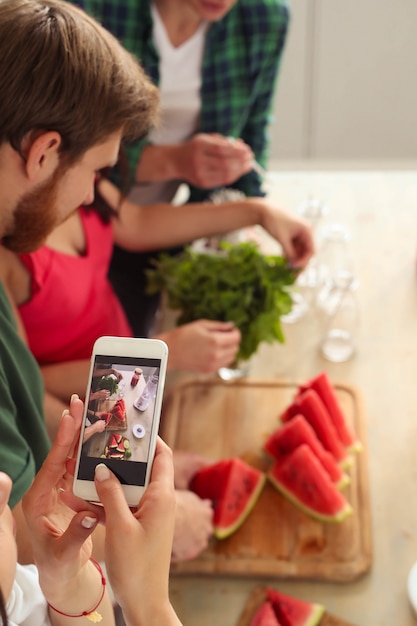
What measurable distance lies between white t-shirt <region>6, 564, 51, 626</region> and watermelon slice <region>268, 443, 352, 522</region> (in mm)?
638

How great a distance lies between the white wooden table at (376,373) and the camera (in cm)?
143

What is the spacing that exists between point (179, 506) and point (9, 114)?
84 centimetres

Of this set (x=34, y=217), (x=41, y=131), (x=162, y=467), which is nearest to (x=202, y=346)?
(x=34, y=217)

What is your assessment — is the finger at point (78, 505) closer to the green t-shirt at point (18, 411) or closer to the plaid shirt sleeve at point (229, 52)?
the green t-shirt at point (18, 411)

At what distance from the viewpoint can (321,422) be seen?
171 cm

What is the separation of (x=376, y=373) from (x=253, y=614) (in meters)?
0.77

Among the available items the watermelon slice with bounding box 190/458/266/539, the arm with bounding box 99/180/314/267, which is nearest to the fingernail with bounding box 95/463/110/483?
the watermelon slice with bounding box 190/458/266/539

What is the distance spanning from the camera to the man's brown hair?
119cm

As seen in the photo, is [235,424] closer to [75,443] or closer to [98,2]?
[75,443]

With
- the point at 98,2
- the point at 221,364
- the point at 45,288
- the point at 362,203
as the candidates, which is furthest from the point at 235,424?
the point at 98,2

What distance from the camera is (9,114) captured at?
3.93 feet

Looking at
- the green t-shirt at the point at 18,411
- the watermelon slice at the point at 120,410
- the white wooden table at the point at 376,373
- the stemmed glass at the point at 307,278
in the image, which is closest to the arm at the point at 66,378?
the green t-shirt at the point at 18,411

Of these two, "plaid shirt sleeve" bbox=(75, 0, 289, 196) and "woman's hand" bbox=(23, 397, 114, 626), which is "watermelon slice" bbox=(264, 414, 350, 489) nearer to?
"woman's hand" bbox=(23, 397, 114, 626)

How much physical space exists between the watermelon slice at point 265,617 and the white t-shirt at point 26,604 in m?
0.43
